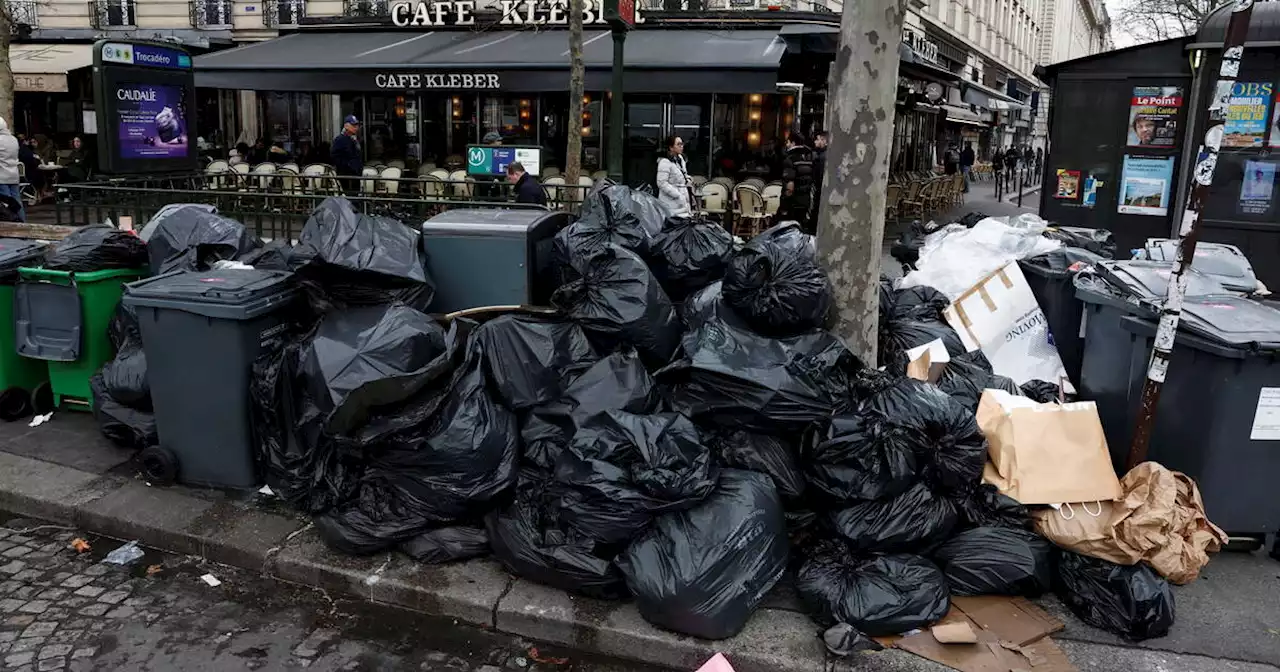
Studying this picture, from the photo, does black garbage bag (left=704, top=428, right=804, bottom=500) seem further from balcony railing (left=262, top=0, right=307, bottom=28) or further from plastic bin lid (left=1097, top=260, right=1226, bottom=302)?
balcony railing (left=262, top=0, right=307, bottom=28)

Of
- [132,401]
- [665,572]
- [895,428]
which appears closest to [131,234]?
[132,401]

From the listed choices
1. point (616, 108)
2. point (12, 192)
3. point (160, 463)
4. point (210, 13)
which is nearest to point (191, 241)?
point (160, 463)

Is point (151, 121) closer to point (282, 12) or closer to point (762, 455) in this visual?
point (762, 455)

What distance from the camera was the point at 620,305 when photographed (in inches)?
163

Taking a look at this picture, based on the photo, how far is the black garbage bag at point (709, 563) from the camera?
130 inches

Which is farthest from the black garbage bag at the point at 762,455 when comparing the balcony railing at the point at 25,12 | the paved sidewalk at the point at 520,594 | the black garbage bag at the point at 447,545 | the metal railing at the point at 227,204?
the balcony railing at the point at 25,12

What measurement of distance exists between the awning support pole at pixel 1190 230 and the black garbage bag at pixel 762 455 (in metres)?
1.43

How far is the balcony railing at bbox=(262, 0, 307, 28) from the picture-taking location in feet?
69.6

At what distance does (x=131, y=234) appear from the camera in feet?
17.9

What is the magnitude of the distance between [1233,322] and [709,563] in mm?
2483

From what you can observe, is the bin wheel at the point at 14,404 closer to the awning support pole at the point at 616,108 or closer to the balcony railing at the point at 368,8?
the awning support pole at the point at 616,108

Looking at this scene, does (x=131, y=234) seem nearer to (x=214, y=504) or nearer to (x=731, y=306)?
(x=214, y=504)

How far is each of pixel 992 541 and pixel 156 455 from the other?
3850 millimetres

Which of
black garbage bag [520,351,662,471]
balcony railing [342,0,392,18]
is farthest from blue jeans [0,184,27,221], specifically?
balcony railing [342,0,392,18]
